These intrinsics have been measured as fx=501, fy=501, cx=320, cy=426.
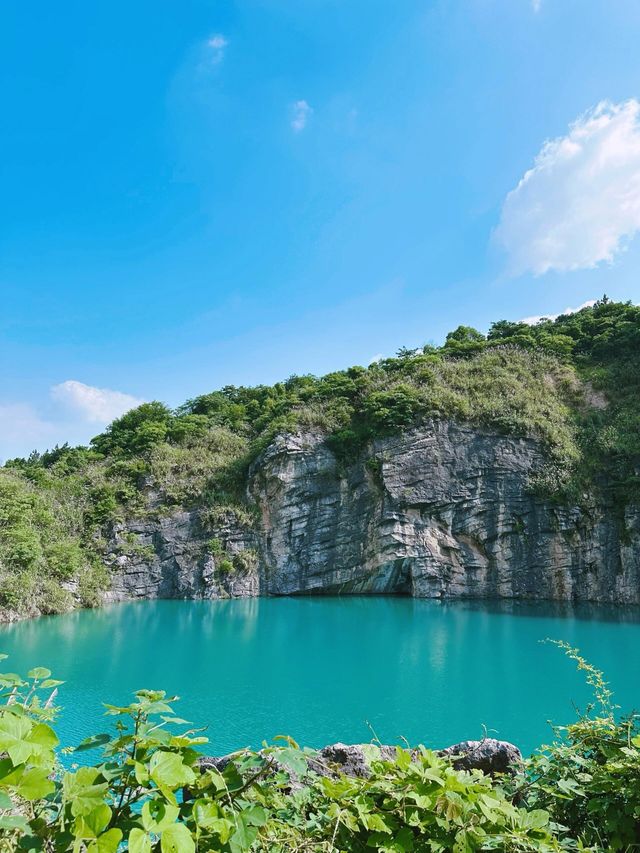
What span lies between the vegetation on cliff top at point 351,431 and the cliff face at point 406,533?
1.04 metres

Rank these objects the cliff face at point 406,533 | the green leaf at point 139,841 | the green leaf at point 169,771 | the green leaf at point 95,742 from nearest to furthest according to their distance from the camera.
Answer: the green leaf at point 139,841 < the green leaf at point 169,771 < the green leaf at point 95,742 < the cliff face at point 406,533

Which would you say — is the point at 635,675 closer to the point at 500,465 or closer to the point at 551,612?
the point at 551,612

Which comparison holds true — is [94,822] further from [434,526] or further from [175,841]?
[434,526]

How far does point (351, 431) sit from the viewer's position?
89.8 ft

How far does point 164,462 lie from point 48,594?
35.0 ft

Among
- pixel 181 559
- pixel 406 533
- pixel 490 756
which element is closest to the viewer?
pixel 490 756

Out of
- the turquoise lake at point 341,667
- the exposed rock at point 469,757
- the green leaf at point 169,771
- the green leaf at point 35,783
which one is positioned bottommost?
the turquoise lake at point 341,667

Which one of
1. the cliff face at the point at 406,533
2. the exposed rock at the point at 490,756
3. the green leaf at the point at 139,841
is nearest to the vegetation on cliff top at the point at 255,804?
the green leaf at the point at 139,841

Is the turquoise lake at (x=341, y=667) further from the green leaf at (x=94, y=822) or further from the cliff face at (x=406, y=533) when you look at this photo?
the green leaf at (x=94, y=822)

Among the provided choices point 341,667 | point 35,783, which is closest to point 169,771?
point 35,783

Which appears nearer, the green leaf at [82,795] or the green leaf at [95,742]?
the green leaf at [82,795]

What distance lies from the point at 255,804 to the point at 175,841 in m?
0.41

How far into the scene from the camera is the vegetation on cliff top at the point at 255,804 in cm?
113

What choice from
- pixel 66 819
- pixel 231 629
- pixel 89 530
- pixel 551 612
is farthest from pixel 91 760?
pixel 89 530
